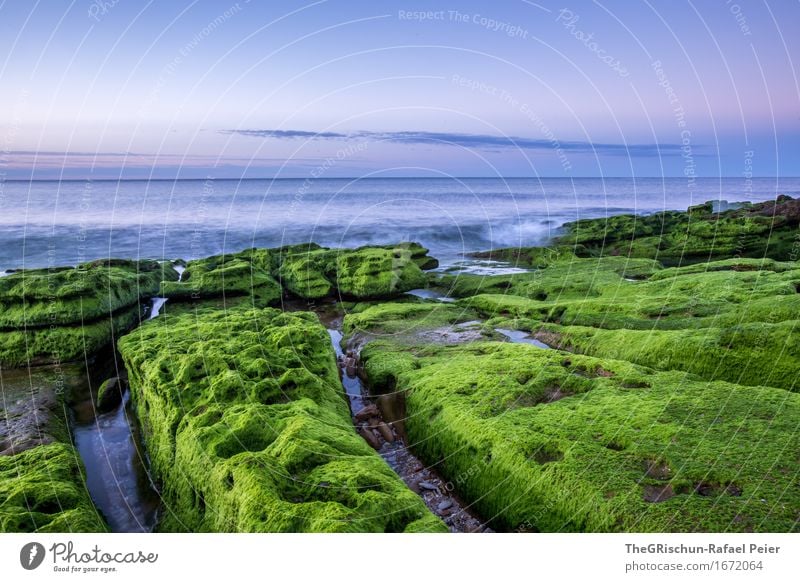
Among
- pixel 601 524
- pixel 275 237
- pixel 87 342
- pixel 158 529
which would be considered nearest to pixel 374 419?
pixel 158 529

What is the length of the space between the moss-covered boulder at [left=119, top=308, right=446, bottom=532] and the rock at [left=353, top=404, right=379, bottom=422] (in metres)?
0.76

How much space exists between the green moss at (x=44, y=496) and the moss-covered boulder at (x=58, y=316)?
9278mm

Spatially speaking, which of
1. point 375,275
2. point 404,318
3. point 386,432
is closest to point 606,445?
point 386,432

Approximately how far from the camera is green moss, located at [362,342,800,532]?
5.90 meters

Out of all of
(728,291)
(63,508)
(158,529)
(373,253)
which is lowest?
(158,529)

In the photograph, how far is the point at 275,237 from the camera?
47.1m

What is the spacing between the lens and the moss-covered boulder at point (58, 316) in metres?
14.9

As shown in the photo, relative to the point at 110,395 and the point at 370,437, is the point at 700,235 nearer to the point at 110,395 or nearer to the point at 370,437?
the point at 370,437

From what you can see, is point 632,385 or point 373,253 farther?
point 373,253

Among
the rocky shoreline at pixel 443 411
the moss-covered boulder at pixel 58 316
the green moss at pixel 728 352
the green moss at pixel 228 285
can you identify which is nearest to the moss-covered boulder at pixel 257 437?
the rocky shoreline at pixel 443 411

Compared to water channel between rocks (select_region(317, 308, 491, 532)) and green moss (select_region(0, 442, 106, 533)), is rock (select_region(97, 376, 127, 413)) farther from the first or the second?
water channel between rocks (select_region(317, 308, 491, 532))

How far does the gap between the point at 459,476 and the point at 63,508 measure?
544 centimetres

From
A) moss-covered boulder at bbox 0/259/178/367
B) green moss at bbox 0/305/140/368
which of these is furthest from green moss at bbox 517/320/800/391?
moss-covered boulder at bbox 0/259/178/367
